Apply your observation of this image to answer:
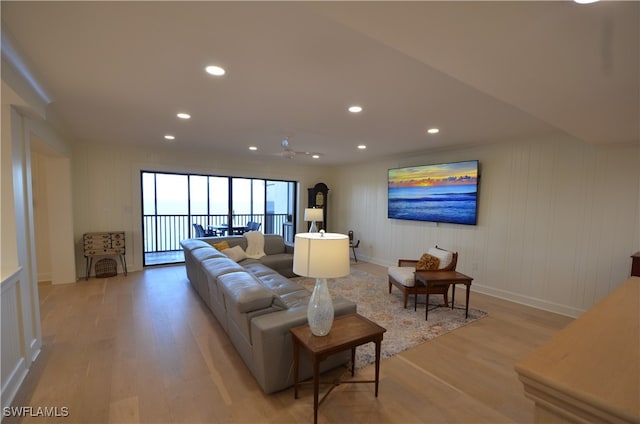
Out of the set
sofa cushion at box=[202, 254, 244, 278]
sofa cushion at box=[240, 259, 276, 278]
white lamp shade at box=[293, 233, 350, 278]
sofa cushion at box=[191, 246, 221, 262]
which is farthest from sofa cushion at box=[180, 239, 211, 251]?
white lamp shade at box=[293, 233, 350, 278]

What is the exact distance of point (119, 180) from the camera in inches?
202

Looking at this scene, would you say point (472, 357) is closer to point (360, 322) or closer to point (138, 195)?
point (360, 322)

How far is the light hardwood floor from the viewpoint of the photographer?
1.88 m

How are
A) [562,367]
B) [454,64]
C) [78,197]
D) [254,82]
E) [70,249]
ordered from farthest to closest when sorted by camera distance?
[78,197] → [70,249] → [254,82] → [454,64] → [562,367]

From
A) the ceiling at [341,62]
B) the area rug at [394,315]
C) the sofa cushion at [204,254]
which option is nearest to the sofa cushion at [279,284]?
the sofa cushion at [204,254]

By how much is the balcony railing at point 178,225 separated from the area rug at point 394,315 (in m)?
3.02

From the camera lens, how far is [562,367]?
567 mm

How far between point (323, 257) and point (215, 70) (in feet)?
5.29

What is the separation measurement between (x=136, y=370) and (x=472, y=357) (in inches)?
Answer: 117

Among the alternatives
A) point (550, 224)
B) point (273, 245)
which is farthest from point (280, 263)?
point (550, 224)

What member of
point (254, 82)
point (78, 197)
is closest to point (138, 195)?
point (78, 197)

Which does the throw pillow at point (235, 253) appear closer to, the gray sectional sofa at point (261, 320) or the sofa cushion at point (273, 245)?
the sofa cushion at point (273, 245)

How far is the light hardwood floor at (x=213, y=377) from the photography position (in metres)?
1.88

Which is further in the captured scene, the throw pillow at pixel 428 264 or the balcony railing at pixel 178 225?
the balcony railing at pixel 178 225
